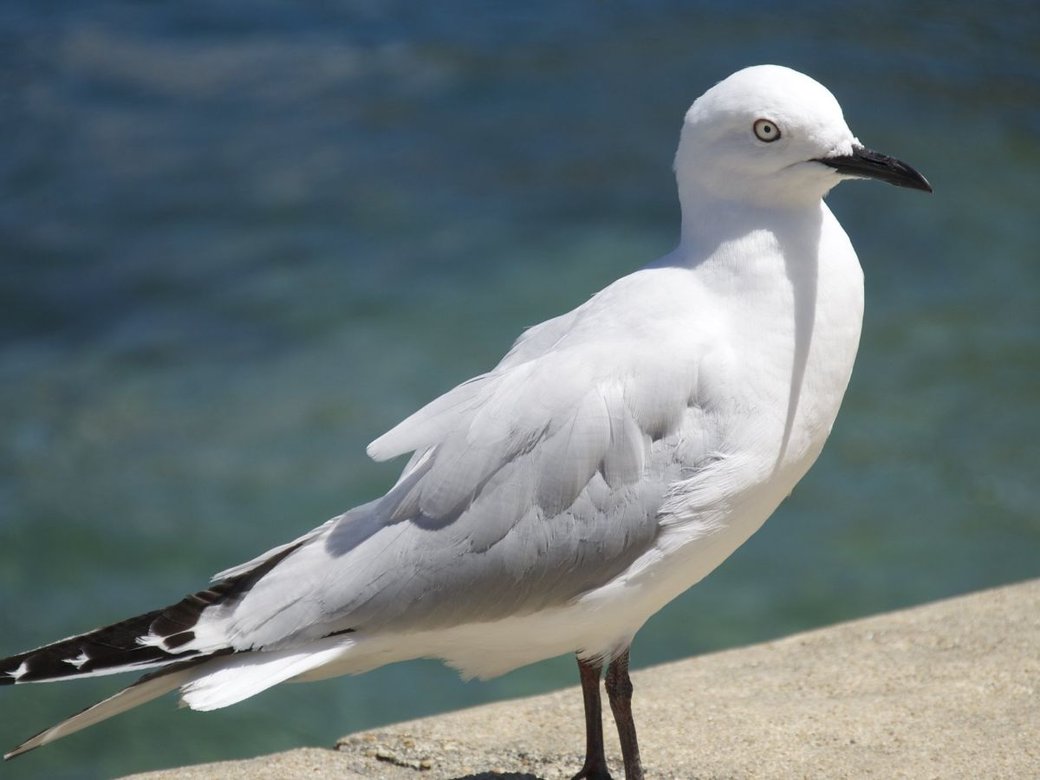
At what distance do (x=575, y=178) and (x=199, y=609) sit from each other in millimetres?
6079

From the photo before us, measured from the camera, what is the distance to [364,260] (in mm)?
8367

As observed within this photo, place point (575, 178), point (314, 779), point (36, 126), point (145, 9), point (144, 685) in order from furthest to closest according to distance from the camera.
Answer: point (145, 9) → point (36, 126) → point (575, 178) → point (314, 779) → point (144, 685)

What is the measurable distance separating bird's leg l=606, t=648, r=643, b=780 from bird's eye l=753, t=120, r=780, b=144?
45.1 inches

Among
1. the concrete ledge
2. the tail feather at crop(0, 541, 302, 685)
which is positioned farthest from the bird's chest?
the tail feather at crop(0, 541, 302, 685)

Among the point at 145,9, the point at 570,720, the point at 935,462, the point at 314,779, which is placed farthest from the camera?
the point at 145,9

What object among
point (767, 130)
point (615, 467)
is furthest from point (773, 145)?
point (615, 467)

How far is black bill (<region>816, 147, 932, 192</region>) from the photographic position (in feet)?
9.77

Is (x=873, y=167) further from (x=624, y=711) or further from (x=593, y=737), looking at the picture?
(x=593, y=737)

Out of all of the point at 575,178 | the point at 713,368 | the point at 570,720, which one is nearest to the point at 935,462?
the point at 575,178

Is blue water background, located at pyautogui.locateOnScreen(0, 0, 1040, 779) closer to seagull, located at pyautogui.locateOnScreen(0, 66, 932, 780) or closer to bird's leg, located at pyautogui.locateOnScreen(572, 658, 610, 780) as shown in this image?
bird's leg, located at pyautogui.locateOnScreen(572, 658, 610, 780)

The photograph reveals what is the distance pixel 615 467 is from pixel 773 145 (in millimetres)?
728

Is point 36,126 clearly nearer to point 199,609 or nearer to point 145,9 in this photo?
point 145,9

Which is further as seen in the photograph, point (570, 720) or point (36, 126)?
point (36, 126)

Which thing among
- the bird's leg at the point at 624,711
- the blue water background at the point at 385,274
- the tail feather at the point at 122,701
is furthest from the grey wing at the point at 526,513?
the blue water background at the point at 385,274
